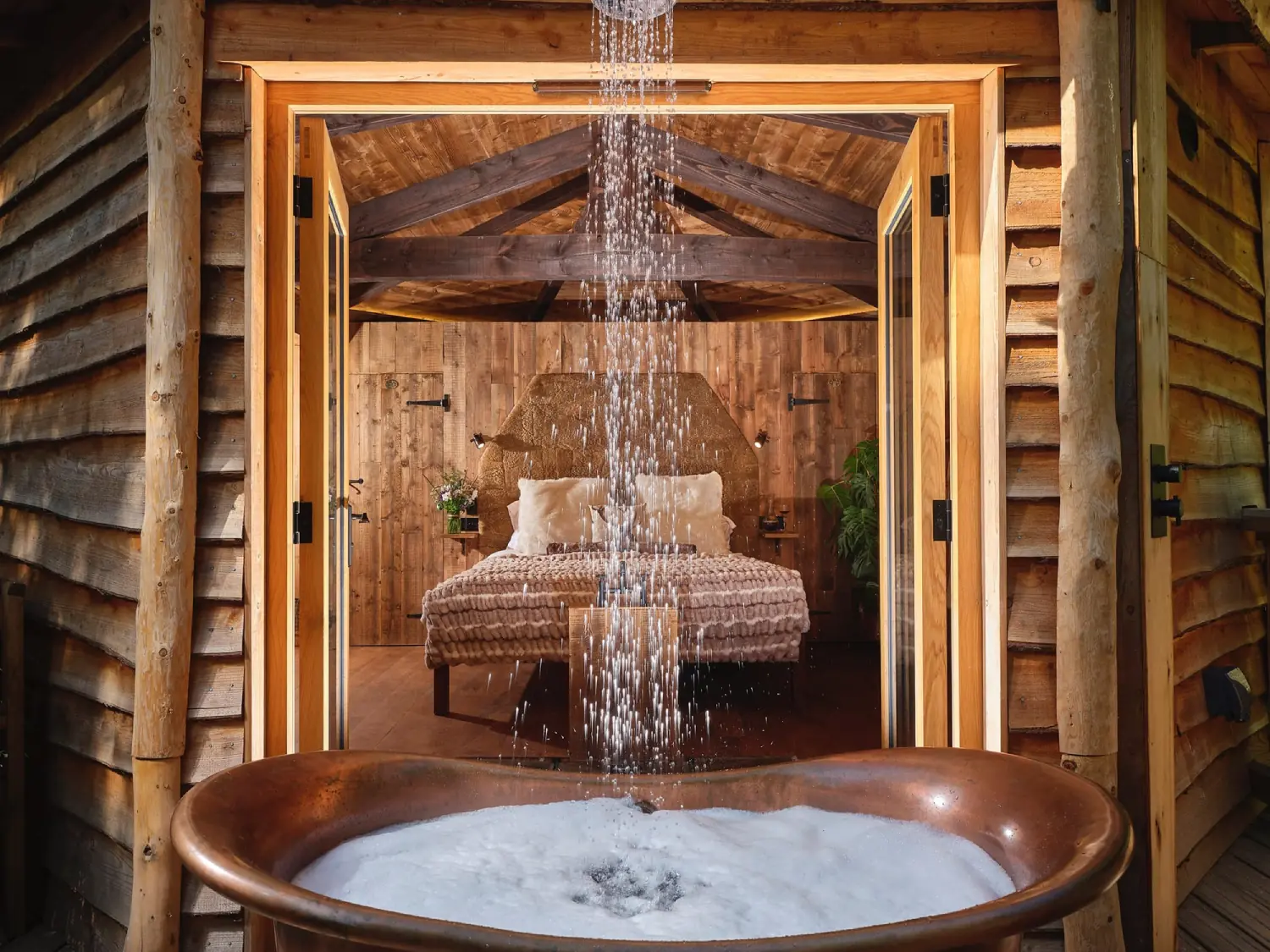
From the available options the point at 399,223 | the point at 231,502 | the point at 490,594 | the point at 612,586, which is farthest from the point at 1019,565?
the point at 399,223

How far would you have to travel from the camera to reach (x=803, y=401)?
6.00 meters

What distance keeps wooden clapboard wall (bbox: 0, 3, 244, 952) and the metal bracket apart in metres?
3.26

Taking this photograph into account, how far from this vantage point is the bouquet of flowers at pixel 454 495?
5.89 m

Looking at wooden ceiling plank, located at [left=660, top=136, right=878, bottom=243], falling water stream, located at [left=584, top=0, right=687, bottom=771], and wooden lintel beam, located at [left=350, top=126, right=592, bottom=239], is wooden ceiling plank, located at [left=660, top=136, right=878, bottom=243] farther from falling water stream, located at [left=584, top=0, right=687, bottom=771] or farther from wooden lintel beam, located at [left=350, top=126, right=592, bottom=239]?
wooden lintel beam, located at [left=350, top=126, right=592, bottom=239]

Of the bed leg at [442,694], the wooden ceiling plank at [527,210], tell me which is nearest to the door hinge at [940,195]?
the bed leg at [442,694]

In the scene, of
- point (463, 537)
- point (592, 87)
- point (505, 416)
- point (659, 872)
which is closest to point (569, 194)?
point (505, 416)

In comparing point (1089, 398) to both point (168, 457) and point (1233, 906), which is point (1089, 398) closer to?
point (1233, 906)

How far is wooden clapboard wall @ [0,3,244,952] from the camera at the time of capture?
1.97 meters

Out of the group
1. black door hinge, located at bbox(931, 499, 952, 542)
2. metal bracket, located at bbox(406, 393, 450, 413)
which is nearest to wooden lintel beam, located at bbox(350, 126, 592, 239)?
metal bracket, located at bbox(406, 393, 450, 413)

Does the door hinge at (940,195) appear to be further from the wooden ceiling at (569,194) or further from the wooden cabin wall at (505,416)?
the wooden cabin wall at (505,416)

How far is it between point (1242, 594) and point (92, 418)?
3493 millimetres

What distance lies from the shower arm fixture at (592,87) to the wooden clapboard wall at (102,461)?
74 cm

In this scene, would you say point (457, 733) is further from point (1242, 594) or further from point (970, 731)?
point (1242, 594)

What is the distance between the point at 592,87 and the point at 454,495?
4.16 m
